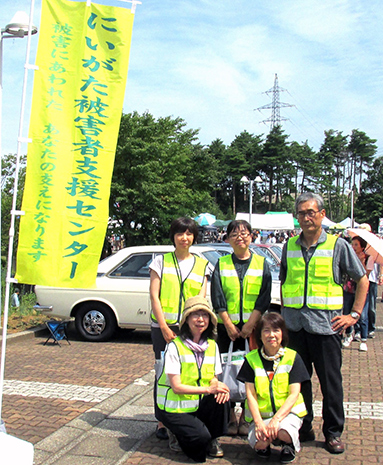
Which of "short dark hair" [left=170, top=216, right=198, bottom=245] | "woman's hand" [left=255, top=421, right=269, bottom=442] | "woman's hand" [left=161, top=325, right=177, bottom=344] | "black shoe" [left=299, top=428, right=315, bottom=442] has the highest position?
"short dark hair" [left=170, top=216, right=198, bottom=245]

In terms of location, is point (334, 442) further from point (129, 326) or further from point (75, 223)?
point (129, 326)

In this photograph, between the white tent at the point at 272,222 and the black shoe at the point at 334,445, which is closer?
the black shoe at the point at 334,445

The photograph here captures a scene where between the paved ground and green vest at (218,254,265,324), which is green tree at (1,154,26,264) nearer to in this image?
the paved ground

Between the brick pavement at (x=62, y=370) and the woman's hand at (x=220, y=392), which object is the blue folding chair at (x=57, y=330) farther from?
the woman's hand at (x=220, y=392)

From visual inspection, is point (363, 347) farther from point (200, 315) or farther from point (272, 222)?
point (272, 222)

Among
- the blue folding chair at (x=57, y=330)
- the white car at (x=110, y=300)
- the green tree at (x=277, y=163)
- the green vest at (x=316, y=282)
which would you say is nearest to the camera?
the green vest at (x=316, y=282)

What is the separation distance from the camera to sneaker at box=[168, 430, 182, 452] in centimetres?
421

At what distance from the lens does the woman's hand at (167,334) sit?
4402 mm

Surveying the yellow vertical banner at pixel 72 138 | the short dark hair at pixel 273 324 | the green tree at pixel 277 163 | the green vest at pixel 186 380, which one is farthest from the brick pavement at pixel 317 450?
the green tree at pixel 277 163

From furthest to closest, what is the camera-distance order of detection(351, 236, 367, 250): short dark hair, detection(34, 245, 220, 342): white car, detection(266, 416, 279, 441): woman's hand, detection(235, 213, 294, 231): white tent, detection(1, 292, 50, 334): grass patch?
detection(235, 213, 294, 231): white tent → detection(1, 292, 50, 334): grass patch → detection(34, 245, 220, 342): white car → detection(351, 236, 367, 250): short dark hair → detection(266, 416, 279, 441): woman's hand

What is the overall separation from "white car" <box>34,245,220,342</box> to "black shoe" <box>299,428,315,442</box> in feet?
14.7

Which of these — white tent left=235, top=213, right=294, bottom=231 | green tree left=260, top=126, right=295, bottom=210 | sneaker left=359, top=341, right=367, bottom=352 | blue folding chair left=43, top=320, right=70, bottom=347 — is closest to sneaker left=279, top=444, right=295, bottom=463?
sneaker left=359, top=341, right=367, bottom=352

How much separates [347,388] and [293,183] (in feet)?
276

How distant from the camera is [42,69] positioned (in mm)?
4273
